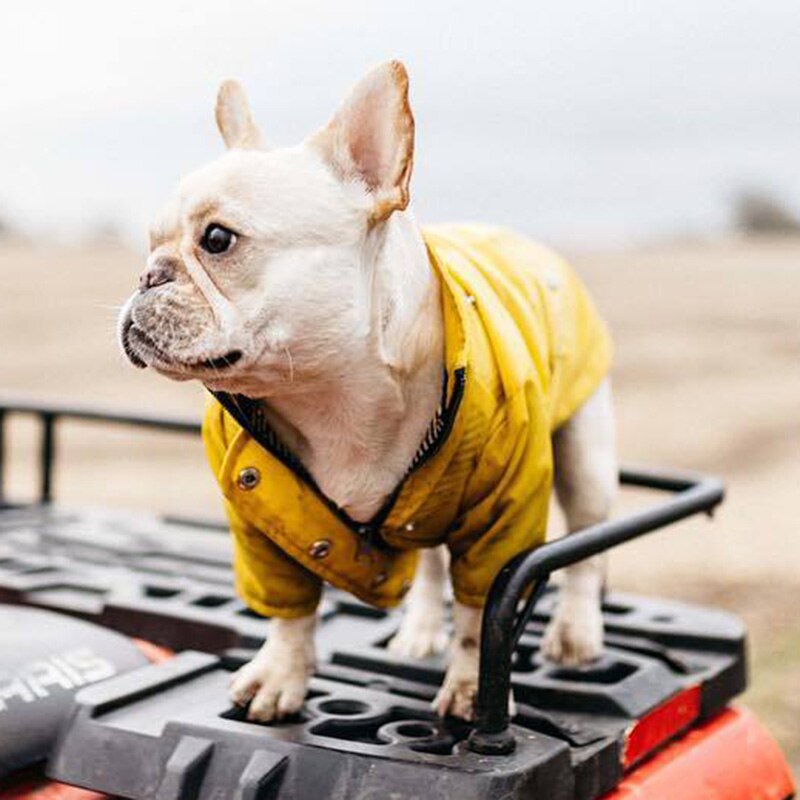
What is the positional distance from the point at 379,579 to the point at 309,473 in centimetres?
19

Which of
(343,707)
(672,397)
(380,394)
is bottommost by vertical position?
(672,397)

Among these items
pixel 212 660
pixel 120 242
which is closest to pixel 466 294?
pixel 212 660

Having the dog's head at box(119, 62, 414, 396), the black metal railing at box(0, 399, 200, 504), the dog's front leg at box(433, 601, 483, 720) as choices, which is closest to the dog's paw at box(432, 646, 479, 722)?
the dog's front leg at box(433, 601, 483, 720)

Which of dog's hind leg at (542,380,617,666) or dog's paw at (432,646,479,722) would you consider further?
dog's hind leg at (542,380,617,666)

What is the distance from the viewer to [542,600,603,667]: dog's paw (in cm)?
226

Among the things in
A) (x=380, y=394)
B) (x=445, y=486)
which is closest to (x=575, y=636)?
(x=445, y=486)

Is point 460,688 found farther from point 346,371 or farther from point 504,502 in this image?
point 346,371

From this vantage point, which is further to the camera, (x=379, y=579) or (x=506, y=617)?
(x=379, y=579)

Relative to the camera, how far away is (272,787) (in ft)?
5.75

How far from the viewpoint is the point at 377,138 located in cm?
182

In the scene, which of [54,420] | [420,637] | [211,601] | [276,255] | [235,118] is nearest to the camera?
[276,255]

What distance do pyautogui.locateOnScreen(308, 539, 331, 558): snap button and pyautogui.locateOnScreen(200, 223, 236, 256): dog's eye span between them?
1.40ft

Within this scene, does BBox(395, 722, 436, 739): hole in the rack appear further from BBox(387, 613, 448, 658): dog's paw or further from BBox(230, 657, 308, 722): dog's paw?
BBox(387, 613, 448, 658): dog's paw

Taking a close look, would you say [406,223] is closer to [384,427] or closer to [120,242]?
[384,427]
